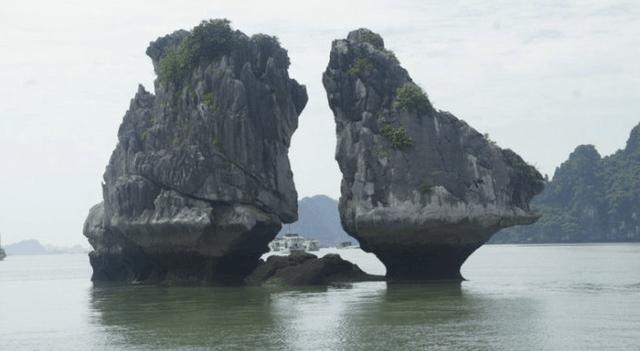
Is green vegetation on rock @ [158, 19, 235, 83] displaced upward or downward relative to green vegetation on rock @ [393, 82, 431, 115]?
upward

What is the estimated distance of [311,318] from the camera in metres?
34.3

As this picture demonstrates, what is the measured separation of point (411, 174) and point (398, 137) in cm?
219

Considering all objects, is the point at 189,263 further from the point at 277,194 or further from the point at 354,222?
the point at 354,222

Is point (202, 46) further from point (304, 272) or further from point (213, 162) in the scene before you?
point (304, 272)

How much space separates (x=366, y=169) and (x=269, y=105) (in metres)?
9.34

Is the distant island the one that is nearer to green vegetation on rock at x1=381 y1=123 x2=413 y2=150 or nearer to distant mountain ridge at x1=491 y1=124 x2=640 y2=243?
distant mountain ridge at x1=491 y1=124 x2=640 y2=243

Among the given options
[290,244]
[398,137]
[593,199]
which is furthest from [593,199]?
[398,137]

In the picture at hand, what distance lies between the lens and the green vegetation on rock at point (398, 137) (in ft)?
163

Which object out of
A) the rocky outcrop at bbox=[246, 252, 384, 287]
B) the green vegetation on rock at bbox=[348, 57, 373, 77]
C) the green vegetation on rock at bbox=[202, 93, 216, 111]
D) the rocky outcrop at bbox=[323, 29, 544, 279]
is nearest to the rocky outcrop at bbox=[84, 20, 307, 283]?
the green vegetation on rock at bbox=[202, 93, 216, 111]

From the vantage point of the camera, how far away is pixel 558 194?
193 meters

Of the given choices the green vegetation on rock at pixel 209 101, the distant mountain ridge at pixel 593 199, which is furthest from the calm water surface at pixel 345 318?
the distant mountain ridge at pixel 593 199

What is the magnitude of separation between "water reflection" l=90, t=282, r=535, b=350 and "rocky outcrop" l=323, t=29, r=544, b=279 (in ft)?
9.17

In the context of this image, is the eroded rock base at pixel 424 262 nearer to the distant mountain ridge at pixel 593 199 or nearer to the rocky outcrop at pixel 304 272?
the rocky outcrop at pixel 304 272

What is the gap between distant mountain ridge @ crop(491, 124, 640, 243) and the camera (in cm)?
17950
